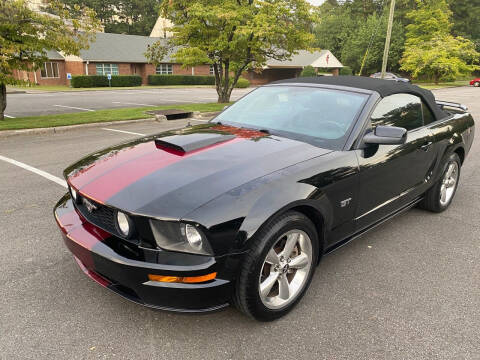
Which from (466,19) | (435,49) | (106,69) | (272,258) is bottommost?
(272,258)

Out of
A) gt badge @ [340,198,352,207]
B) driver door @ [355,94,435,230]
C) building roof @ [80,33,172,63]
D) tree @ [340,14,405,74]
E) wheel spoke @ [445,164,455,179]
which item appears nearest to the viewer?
gt badge @ [340,198,352,207]

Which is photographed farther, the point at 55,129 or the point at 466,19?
the point at 466,19

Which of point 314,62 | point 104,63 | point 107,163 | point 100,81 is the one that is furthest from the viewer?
point 314,62

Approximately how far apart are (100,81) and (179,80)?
30.7ft

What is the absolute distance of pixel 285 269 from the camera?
2.52 meters

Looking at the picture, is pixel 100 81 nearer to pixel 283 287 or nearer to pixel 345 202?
pixel 345 202

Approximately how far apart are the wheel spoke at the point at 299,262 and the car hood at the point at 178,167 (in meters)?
0.64

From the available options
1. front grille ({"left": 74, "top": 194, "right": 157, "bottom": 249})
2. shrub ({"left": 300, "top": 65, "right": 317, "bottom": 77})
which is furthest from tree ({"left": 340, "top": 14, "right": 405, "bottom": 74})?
front grille ({"left": 74, "top": 194, "right": 157, "bottom": 249})

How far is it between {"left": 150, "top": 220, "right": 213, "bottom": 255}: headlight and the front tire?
28 centimetres

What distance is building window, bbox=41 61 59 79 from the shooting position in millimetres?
36162

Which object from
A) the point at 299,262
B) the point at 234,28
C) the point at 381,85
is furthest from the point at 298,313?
the point at 234,28

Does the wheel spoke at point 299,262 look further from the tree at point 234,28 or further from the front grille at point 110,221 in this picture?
the tree at point 234,28

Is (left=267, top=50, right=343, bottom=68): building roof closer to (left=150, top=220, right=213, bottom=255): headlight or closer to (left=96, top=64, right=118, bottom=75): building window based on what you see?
(left=96, top=64, right=118, bottom=75): building window

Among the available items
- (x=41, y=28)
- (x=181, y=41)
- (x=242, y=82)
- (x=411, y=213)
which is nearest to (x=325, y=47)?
(x=242, y=82)
